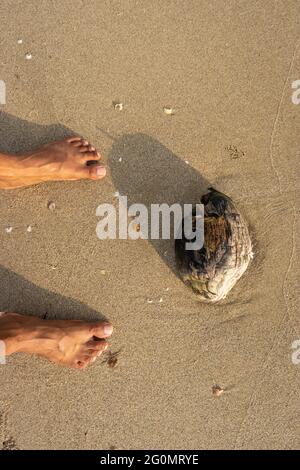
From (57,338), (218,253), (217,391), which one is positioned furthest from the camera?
(217,391)

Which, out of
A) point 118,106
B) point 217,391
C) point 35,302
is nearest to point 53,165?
point 118,106

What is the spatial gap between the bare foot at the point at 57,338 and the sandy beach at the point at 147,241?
87 mm

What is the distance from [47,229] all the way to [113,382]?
1294 millimetres

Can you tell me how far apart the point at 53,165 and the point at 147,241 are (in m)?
0.93

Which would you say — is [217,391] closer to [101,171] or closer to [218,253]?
[218,253]

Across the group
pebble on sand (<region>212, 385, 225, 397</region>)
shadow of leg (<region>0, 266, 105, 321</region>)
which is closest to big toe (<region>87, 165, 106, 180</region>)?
shadow of leg (<region>0, 266, 105, 321</region>)

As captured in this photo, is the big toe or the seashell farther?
the big toe

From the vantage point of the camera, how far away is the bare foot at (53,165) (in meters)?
3.69

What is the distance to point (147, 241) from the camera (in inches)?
152

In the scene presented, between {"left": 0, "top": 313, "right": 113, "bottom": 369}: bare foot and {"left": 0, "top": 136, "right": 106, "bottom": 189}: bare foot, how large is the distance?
106 centimetres

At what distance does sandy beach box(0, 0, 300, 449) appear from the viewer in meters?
3.82

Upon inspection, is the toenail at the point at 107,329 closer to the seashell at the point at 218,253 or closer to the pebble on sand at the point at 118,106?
the seashell at the point at 218,253

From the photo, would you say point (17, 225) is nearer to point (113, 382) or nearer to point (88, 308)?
point (88, 308)

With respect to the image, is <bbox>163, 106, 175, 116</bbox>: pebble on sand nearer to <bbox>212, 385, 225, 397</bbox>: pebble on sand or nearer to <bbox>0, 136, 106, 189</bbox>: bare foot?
<bbox>0, 136, 106, 189</bbox>: bare foot
